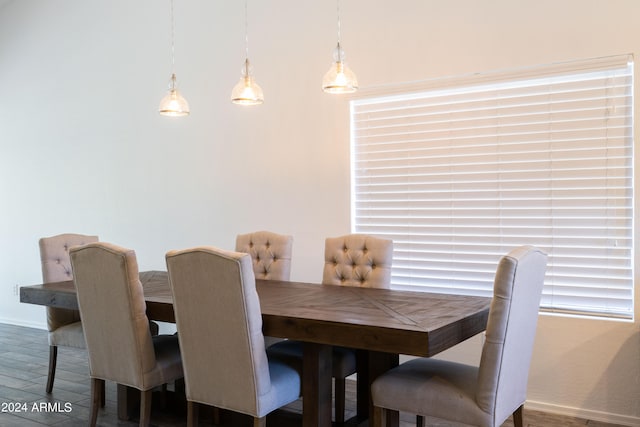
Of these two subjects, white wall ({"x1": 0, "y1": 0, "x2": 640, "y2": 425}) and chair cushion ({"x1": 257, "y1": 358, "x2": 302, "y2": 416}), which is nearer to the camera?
chair cushion ({"x1": 257, "y1": 358, "x2": 302, "y2": 416})

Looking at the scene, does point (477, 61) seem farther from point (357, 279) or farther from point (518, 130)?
point (357, 279)

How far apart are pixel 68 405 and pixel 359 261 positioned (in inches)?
80.3

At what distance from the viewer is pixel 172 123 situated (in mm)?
5125

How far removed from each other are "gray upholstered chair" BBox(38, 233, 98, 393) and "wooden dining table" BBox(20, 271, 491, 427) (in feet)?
0.95

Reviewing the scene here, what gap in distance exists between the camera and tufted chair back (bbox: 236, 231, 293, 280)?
3812mm

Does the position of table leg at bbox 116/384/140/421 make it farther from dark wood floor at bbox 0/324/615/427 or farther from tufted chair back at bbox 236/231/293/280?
tufted chair back at bbox 236/231/293/280

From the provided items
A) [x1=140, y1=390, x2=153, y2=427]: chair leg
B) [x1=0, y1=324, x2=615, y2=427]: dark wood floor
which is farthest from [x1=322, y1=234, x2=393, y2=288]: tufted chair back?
[x1=140, y1=390, x2=153, y2=427]: chair leg

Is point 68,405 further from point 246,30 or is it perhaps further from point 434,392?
point 246,30

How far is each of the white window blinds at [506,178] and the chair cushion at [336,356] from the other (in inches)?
40.7

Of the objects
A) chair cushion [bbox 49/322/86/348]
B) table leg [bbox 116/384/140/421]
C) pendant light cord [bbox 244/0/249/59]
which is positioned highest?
pendant light cord [bbox 244/0/249/59]

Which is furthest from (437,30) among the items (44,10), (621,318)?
(44,10)

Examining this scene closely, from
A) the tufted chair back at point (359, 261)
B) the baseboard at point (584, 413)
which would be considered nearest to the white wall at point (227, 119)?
the baseboard at point (584, 413)

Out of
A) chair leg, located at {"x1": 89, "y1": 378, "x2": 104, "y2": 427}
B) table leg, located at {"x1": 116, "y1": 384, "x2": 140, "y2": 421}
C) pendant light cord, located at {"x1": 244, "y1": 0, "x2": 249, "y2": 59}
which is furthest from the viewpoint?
pendant light cord, located at {"x1": 244, "y1": 0, "x2": 249, "y2": 59}

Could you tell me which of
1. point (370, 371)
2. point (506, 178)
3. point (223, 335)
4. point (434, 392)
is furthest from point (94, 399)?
point (506, 178)
